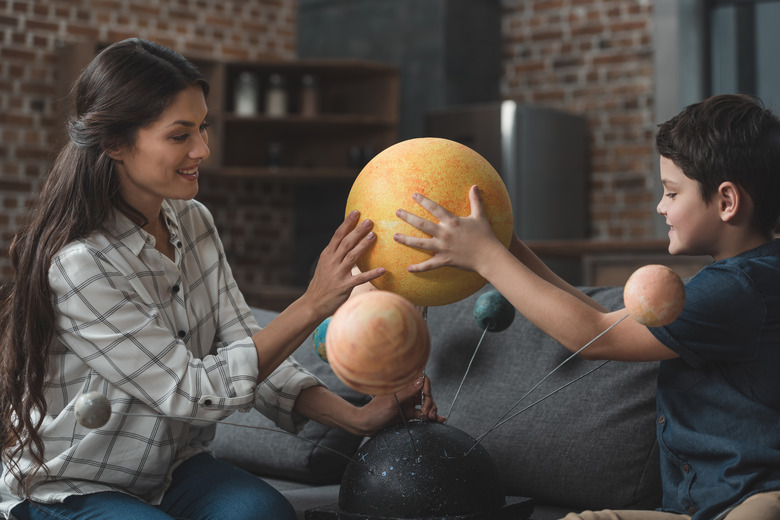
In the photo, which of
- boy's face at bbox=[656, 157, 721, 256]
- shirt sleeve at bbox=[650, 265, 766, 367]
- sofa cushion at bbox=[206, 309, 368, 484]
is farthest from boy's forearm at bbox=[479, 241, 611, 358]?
sofa cushion at bbox=[206, 309, 368, 484]

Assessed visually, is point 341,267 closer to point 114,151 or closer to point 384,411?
point 384,411

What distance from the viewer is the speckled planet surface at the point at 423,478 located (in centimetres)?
141

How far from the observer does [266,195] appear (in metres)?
6.54

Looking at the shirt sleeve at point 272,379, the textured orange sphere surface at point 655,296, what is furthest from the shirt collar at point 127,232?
the textured orange sphere surface at point 655,296

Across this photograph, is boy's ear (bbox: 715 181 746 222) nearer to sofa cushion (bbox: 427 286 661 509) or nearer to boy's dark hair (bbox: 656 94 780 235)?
boy's dark hair (bbox: 656 94 780 235)

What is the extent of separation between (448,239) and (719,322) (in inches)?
17.5

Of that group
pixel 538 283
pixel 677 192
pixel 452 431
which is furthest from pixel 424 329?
pixel 677 192

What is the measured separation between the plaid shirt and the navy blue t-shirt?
2.38ft

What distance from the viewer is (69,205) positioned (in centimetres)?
162

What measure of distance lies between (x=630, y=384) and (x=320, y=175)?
4.34 metres

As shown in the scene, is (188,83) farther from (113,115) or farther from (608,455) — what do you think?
(608,455)

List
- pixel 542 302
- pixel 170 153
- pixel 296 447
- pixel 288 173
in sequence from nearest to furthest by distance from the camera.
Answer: pixel 542 302, pixel 170 153, pixel 296 447, pixel 288 173

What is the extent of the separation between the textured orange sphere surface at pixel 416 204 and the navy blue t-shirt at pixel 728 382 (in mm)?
324

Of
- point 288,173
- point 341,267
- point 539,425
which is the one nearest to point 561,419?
point 539,425
